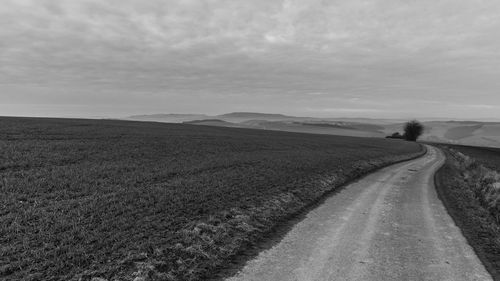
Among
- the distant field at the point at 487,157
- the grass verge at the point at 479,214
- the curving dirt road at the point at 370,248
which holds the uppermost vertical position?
the curving dirt road at the point at 370,248

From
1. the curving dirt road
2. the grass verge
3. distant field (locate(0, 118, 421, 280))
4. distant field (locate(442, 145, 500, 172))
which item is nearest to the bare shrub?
distant field (locate(442, 145, 500, 172))

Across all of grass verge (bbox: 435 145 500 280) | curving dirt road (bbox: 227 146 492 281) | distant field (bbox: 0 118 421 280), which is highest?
distant field (bbox: 0 118 421 280)

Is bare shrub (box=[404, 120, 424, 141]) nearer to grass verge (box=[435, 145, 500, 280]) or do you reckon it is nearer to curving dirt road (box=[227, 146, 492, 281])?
grass verge (box=[435, 145, 500, 280])

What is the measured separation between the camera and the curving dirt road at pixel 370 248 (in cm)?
838

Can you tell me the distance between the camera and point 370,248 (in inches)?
400

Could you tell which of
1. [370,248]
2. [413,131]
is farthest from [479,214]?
[413,131]

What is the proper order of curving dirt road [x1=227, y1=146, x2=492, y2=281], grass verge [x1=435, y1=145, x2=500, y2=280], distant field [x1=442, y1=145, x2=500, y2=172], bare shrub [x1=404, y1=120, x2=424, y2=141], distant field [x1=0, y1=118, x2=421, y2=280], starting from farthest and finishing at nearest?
bare shrub [x1=404, y1=120, x2=424, y2=141] → distant field [x1=442, y1=145, x2=500, y2=172] → grass verge [x1=435, y1=145, x2=500, y2=280] → curving dirt road [x1=227, y1=146, x2=492, y2=281] → distant field [x1=0, y1=118, x2=421, y2=280]

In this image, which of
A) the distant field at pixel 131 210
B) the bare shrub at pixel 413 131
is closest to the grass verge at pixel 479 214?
the distant field at pixel 131 210

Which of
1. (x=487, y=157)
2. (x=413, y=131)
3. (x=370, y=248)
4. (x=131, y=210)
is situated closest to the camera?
(x=370, y=248)

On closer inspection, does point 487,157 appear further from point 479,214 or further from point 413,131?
point 413,131

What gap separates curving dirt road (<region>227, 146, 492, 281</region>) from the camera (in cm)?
838

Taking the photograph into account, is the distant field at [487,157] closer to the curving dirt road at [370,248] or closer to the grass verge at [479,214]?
the grass verge at [479,214]

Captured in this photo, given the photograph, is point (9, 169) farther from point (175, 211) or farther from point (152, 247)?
point (152, 247)

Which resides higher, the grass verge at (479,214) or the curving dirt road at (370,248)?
the curving dirt road at (370,248)
